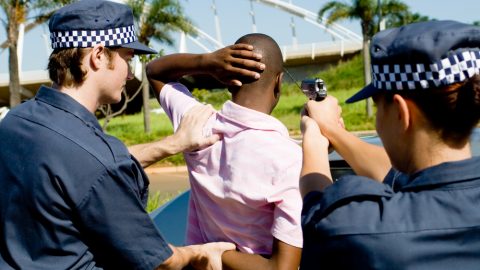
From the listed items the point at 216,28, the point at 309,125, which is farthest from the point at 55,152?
the point at 216,28

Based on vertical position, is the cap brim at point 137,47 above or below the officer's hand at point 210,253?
above

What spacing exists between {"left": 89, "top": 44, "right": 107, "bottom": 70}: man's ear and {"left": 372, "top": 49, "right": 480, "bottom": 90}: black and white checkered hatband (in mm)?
1116

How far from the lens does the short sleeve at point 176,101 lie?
2715 mm

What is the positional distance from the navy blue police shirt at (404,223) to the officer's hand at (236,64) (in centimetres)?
89

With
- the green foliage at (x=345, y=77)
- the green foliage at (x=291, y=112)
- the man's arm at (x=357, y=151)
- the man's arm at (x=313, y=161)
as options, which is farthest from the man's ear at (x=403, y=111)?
the green foliage at (x=345, y=77)

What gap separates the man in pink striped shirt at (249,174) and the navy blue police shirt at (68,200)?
31 cm

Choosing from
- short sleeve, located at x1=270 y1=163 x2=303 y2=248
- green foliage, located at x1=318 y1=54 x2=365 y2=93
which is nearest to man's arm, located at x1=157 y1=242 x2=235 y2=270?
short sleeve, located at x1=270 y1=163 x2=303 y2=248

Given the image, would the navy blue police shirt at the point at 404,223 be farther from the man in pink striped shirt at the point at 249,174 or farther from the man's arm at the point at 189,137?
the man's arm at the point at 189,137

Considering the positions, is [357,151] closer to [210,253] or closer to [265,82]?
[265,82]

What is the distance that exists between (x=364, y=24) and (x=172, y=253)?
27960 mm

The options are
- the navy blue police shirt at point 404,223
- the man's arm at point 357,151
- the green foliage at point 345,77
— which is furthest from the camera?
the green foliage at point 345,77

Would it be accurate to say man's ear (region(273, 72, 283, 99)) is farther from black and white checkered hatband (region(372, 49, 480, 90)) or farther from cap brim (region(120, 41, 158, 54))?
black and white checkered hatband (region(372, 49, 480, 90))

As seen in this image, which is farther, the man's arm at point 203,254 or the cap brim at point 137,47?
the cap brim at point 137,47

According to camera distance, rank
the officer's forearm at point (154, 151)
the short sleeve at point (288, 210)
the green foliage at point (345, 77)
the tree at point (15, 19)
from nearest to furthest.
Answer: the short sleeve at point (288, 210)
the officer's forearm at point (154, 151)
the tree at point (15, 19)
the green foliage at point (345, 77)
